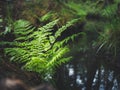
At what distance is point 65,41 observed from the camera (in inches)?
142

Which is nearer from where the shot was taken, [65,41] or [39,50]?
[39,50]

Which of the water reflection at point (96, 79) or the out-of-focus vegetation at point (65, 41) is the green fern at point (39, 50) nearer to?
the out-of-focus vegetation at point (65, 41)

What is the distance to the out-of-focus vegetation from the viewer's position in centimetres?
329

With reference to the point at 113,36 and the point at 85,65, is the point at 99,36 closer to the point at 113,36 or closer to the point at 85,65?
the point at 113,36

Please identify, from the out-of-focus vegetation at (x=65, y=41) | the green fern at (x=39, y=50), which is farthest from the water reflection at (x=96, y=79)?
the green fern at (x=39, y=50)

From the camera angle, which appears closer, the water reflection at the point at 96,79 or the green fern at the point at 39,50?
the green fern at the point at 39,50

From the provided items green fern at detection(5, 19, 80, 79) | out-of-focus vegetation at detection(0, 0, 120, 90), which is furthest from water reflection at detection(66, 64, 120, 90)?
green fern at detection(5, 19, 80, 79)

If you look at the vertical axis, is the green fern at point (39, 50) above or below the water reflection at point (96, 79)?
above

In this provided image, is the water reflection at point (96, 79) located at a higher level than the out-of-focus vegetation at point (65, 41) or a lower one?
lower

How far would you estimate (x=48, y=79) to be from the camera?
328cm

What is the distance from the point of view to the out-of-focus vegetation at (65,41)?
3293mm

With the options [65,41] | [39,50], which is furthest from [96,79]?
[39,50]

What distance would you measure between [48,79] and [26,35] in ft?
1.95

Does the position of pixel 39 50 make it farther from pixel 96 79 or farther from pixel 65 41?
pixel 96 79
